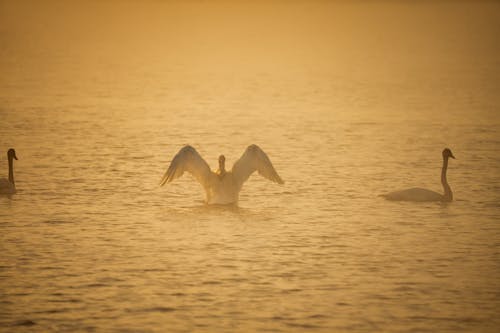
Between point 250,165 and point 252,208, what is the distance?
25.5 inches

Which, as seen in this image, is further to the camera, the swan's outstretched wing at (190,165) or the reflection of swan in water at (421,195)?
the reflection of swan in water at (421,195)

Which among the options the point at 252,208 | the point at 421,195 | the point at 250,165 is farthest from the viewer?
the point at 421,195

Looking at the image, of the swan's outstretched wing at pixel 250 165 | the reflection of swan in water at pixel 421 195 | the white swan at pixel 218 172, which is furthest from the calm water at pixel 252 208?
the swan's outstretched wing at pixel 250 165

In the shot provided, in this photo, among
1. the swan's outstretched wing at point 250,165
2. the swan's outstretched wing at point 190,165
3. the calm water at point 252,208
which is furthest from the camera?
the swan's outstretched wing at point 250,165

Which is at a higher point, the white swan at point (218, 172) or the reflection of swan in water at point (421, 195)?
the white swan at point (218, 172)

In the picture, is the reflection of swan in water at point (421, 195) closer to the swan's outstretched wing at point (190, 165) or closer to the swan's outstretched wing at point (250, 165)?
the swan's outstretched wing at point (250, 165)

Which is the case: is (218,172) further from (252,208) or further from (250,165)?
(252,208)

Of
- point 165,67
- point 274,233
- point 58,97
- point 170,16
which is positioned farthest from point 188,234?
point 170,16

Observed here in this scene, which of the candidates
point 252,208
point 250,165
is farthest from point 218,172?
point 252,208

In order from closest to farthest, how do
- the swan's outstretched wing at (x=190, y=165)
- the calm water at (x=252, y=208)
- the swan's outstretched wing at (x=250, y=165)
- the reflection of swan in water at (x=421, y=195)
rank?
the calm water at (x=252, y=208)
the swan's outstretched wing at (x=190, y=165)
the swan's outstretched wing at (x=250, y=165)
the reflection of swan in water at (x=421, y=195)

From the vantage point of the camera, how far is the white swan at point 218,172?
18062mm

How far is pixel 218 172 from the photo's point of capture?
18484 mm

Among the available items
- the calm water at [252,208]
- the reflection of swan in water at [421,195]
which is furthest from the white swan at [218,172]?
the reflection of swan in water at [421,195]

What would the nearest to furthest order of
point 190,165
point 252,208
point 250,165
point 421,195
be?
point 190,165, point 250,165, point 252,208, point 421,195
